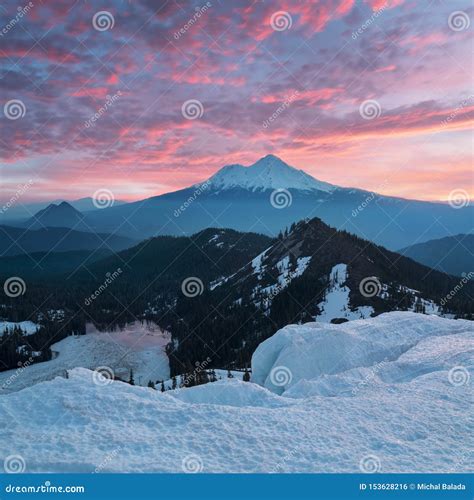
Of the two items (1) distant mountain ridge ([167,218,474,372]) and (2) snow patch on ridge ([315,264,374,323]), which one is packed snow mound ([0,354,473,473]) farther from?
(2) snow patch on ridge ([315,264,374,323])

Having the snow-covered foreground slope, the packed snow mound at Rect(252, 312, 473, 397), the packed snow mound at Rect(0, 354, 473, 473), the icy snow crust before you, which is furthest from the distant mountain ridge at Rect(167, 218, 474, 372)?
the packed snow mound at Rect(0, 354, 473, 473)

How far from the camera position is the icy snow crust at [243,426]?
38.5ft

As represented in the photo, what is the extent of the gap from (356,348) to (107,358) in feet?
407

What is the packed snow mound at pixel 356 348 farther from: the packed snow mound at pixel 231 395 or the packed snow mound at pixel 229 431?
the packed snow mound at pixel 231 395

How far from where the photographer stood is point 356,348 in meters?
27.1

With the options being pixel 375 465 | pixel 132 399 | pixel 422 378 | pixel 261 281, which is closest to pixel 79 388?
pixel 132 399

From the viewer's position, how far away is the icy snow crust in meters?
11.7

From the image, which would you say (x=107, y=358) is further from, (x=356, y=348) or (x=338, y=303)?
(x=356, y=348)

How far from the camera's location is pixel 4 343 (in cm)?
14162

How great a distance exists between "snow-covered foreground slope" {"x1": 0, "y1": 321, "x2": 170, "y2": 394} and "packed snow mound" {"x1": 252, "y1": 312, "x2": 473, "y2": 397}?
80.6 m

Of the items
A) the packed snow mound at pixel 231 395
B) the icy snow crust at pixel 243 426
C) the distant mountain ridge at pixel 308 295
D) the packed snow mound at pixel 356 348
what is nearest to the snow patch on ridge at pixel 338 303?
the distant mountain ridge at pixel 308 295

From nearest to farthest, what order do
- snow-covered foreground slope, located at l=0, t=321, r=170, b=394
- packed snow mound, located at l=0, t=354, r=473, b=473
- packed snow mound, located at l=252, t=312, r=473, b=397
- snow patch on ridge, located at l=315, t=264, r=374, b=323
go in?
packed snow mound, located at l=0, t=354, r=473, b=473 < packed snow mound, located at l=252, t=312, r=473, b=397 < snow-covered foreground slope, located at l=0, t=321, r=170, b=394 < snow patch on ridge, located at l=315, t=264, r=374, b=323

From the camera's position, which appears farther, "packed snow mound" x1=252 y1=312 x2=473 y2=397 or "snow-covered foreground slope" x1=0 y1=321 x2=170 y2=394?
"snow-covered foreground slope" x1=0 y1=321 x2=170 y2=394
